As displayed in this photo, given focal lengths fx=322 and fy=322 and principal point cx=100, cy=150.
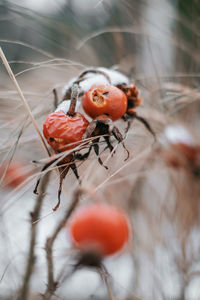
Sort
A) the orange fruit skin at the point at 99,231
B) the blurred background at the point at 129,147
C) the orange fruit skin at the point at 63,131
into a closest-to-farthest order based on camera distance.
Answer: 1. the orange fruit skin at the point at 63,131
2. the orange fruit skin at the point at 99,231
3. the blurred background at the point at 129,147

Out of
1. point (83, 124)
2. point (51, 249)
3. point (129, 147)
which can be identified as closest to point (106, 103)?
point (83, 124)

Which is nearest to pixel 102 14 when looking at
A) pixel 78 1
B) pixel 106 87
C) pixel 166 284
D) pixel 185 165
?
pixel 78 1

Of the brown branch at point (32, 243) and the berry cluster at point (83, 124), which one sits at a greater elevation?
the berry cluster at point (83, 124)

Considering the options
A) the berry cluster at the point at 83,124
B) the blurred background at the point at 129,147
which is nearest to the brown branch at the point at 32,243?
the blurred background at the point at 129,147

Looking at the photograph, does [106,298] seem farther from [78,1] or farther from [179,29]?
[78,1]

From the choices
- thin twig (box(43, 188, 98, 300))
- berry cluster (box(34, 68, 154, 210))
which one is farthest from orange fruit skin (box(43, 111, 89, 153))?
thin twig (box(43, 188, 98, 300))

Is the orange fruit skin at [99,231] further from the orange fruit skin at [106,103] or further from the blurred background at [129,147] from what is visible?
the orange fruit skin at [106,103]

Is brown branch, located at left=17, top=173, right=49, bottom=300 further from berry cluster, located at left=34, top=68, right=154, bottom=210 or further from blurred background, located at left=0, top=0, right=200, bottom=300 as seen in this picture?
berry cluster, located at left=34, top=68, right=154, bottom=210

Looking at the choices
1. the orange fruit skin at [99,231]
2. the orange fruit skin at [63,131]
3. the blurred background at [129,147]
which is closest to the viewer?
the orange fruit skin at [63,131]
